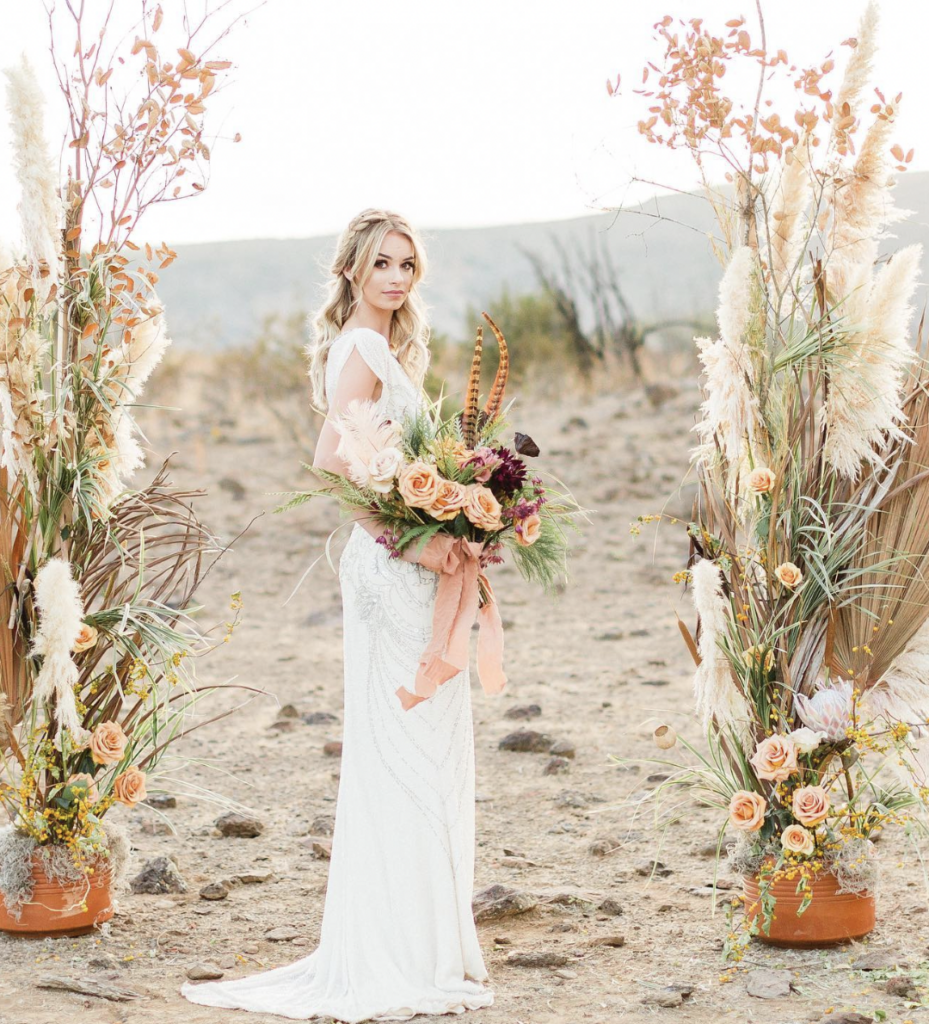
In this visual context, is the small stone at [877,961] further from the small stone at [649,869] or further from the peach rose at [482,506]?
the peach rose at [482,506]

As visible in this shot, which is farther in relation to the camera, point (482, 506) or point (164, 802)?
point (164, 802)

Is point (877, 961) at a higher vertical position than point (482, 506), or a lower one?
lower

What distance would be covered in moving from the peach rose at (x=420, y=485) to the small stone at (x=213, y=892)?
215cm

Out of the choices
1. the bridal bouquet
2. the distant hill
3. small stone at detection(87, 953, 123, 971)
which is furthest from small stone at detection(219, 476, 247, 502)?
the distant hill

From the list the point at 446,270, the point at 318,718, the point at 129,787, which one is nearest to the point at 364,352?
the point at 129,787

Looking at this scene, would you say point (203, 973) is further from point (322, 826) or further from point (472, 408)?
point (472, 408)

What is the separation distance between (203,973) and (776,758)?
1.93 meters

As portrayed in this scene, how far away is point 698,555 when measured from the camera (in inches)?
168

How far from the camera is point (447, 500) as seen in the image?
143 inches

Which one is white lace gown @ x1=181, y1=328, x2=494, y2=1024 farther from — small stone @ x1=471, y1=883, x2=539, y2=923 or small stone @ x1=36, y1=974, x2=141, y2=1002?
small stone @ x1=471, y1=883, x2=539, y2=923

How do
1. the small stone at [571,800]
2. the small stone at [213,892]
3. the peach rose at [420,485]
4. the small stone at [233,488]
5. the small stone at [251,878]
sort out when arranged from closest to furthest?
the peach rose at [420,485] < the small stone at [213,892] < the small stone at [251,878] < the small stone at [571,800] < the small stone at [233,488]

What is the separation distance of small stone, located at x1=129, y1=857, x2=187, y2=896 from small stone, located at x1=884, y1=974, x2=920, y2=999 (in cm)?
267

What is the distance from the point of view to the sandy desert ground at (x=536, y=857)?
3834 mm

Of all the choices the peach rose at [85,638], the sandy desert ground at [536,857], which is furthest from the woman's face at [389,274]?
the peach rose at [85,638]
